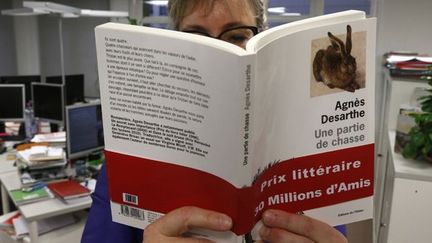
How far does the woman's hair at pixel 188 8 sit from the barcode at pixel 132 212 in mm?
386

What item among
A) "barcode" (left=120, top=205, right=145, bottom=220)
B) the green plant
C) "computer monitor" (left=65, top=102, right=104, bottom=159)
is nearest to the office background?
"computer monitor" (left=65, top=102, right=104, bottom=159)

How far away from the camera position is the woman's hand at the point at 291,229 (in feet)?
2.01

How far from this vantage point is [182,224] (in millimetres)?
590

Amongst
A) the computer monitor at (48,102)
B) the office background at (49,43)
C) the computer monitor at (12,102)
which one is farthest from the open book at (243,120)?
the office background at (49,43)

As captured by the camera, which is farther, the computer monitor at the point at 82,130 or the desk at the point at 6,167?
the desk at the point at 6,167

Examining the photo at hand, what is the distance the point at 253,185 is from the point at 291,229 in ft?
0.38

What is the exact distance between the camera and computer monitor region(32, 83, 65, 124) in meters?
3.39

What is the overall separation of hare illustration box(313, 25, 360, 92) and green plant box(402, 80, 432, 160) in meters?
1.36

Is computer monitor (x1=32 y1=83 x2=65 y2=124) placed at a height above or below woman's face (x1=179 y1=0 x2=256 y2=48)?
below

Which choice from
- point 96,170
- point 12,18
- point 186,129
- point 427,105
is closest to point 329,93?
point 186,129

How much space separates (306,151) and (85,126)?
2.20 meters

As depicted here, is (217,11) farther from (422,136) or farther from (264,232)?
(422,136)

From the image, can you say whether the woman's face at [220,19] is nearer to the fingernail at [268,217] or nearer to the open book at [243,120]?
the open book at [243,120]

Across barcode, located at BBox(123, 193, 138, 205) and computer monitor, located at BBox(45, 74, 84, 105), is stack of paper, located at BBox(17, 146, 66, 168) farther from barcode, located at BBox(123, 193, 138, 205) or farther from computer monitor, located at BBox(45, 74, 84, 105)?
barcode, located at BBox(123, 193, 138, 205)
